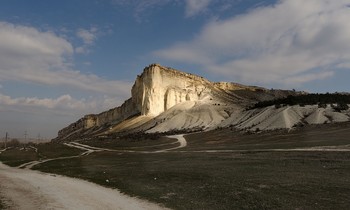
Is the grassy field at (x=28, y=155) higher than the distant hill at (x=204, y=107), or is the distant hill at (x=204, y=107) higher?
the distant hill at (x=204, y=107)

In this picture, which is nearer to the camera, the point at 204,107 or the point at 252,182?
the point at 252,182

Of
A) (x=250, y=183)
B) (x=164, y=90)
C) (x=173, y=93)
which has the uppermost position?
(x=164, y=90)

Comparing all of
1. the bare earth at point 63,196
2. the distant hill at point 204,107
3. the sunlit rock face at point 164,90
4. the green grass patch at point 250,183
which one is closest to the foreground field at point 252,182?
the green grass patch at point 250,183

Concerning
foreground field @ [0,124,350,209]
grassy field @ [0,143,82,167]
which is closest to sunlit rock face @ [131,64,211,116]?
grassy field @ [0,143,82,167]

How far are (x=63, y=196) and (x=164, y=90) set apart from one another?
11038cm

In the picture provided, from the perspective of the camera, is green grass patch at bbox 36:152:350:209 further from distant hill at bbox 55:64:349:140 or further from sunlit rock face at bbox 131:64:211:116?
sunlit rock face at bbox 131:64:211:116

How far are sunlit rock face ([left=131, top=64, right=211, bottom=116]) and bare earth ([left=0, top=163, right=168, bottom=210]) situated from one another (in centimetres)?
10152

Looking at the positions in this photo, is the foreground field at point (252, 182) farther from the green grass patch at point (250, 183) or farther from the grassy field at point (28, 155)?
the grassy field at point (28, 155)

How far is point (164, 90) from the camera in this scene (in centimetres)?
13075

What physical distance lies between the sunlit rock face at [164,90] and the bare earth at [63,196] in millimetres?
101519

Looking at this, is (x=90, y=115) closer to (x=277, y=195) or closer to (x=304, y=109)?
(x=304, y=109)

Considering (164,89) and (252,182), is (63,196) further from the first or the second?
(164,89)

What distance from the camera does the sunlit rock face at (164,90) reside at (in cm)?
12850

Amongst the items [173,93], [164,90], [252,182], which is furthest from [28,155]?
[164,90]
